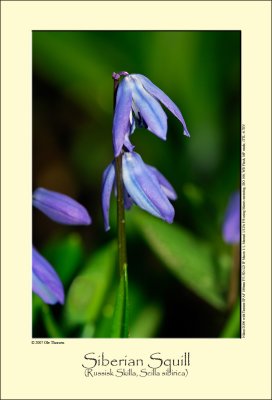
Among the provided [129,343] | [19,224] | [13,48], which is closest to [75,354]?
[129,343]

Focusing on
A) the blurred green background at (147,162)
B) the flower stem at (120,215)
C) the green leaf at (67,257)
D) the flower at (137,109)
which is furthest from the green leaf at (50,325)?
the flower at (137,109)

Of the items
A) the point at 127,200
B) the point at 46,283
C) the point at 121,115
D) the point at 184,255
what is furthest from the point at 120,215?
the point at 184,255

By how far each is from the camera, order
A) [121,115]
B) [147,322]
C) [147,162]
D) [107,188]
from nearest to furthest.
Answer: [121,115], [107,188], [147,322], [147,162]

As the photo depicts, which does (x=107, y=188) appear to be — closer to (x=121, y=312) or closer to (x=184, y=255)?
(x=121, y=312)

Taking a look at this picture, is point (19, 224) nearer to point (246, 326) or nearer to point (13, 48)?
point (13, 48)

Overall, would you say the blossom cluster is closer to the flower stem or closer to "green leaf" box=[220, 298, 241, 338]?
the flower stem

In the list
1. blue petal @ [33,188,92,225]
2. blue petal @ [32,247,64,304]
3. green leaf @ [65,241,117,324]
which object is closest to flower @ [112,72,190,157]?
blue petal @ [33,188,92,225]

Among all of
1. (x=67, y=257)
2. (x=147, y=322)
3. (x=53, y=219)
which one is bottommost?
(x=147, y=322)
